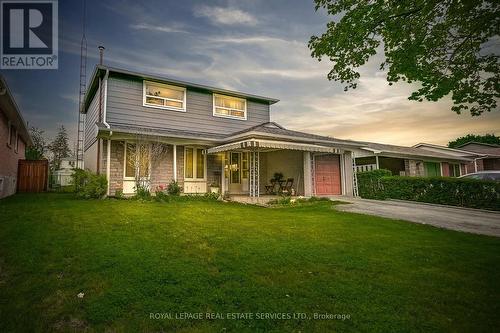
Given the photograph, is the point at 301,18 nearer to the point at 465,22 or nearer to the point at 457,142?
the point at 465,22

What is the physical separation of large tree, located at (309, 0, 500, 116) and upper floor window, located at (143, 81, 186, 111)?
10312 mm

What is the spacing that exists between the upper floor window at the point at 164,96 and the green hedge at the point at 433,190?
1191 centimetres

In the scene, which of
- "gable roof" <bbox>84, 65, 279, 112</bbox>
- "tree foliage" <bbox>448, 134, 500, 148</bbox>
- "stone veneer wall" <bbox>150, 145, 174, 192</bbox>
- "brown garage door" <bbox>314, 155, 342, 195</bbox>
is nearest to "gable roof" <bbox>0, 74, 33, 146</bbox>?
"gable roof" <bbox>84, 65, 279, 112</bbox>

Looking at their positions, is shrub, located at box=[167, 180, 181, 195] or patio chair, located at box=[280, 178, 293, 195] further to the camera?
patio chair, located at box=[280, 178, 293, 195]

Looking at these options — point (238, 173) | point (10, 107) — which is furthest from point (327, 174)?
point (10, 107)

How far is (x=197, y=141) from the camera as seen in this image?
46.0 ft

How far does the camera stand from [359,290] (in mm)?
3219

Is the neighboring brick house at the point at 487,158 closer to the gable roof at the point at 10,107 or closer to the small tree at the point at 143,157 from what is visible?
the small tree at the point at 143,157

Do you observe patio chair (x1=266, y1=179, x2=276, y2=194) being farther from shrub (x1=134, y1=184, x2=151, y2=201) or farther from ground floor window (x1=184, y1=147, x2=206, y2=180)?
shrub (x1=134, y1=184, x2=151, y2=201)

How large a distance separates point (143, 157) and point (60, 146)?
36.2 m

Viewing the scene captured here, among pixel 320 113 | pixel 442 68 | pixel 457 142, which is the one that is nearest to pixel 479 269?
pixel 442 68

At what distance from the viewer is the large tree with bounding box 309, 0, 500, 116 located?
5.74 metres

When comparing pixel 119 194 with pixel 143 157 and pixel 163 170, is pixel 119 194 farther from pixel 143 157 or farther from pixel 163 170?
pixel 163 170

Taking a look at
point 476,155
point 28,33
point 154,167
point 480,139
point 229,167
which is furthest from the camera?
point 480,139
